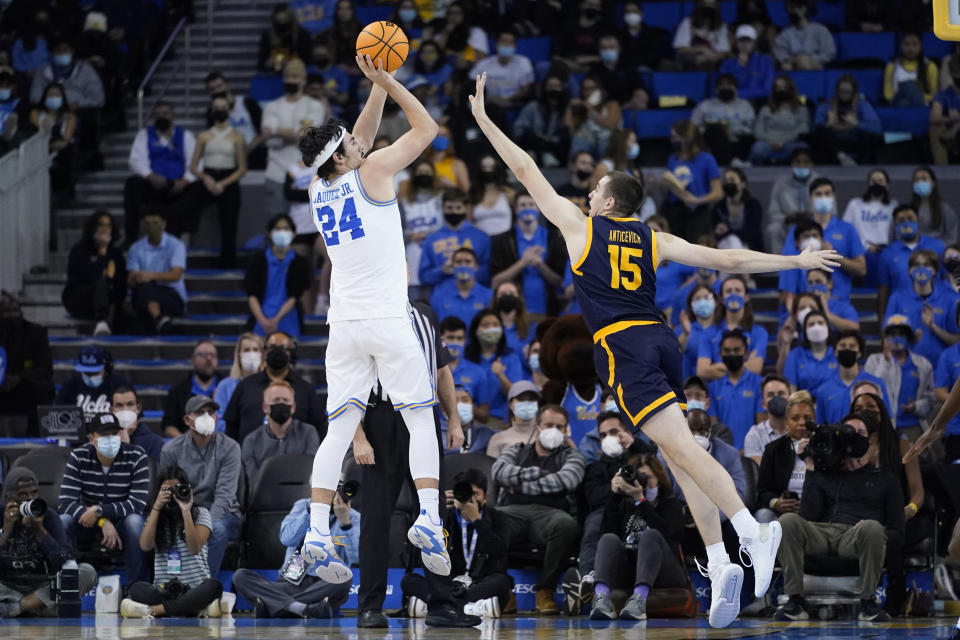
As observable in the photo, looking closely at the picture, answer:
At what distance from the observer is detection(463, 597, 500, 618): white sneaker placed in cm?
1106

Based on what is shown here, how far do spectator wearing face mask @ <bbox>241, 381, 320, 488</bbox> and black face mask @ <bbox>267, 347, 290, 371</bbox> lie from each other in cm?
33

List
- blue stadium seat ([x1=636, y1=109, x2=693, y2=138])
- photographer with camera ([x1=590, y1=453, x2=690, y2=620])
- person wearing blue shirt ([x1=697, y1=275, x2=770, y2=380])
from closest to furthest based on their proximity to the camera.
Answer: photographer with camera ([x1=590, y1=453, x2=690, y2=620]), person wearing blue shirt ([x1=697, y1=275, x2=770, y2=380]), blue stadium seat ([x1=636, y1=109, x2=693, y2=138])

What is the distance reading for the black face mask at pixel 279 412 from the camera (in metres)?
12.9

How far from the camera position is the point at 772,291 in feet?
56.5

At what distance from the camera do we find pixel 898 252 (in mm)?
15664

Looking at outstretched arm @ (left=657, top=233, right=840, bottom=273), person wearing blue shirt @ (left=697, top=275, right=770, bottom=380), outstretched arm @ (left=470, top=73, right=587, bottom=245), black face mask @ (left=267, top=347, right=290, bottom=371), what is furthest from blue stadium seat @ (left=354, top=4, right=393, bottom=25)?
outstretched arm @ (left=657, top=233, right=840, bottom=273)

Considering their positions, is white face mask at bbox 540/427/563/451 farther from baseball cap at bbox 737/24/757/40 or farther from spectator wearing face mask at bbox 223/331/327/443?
baseball cap at bbox 737/24/757/40

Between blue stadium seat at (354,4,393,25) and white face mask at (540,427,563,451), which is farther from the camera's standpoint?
blue stadium seat at (354,4,393,25)

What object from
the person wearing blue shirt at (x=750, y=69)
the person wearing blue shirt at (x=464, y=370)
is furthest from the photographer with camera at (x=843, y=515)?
the person wearing blue shirt at (x=750, y=69)

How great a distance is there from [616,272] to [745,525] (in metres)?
1.56

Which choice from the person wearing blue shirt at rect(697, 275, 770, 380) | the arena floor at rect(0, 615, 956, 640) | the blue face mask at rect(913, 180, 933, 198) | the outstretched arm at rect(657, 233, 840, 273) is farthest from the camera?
the blue face mask at rect(913, 180, 933, 198)

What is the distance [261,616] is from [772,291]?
27.0 ft

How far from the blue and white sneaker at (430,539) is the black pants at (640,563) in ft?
9.45

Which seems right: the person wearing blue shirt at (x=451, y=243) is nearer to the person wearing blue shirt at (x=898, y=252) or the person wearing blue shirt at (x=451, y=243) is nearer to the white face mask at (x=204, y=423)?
the white face mask at (x=204, y=423)
